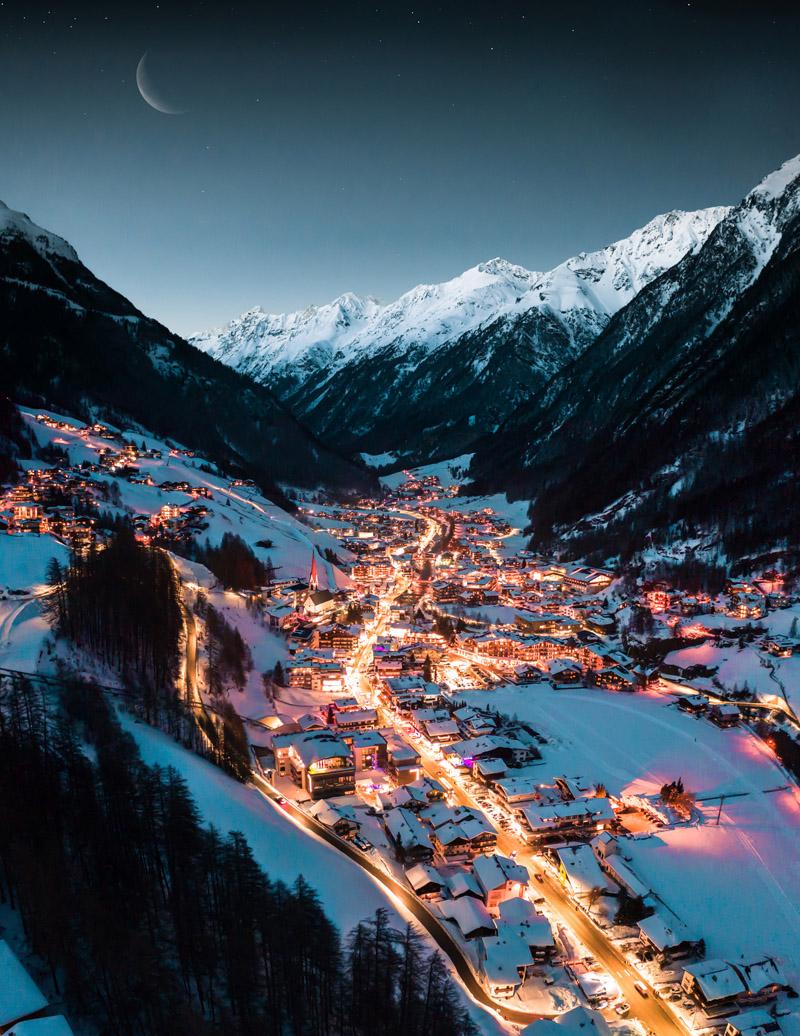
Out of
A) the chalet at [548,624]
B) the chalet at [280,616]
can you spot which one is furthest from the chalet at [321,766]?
the chalet at [548,624]

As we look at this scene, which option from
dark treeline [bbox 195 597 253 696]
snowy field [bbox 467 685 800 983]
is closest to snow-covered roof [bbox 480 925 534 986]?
snowy field [bbox 467 685 800 983]

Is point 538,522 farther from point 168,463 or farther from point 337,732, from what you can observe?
point 337,732

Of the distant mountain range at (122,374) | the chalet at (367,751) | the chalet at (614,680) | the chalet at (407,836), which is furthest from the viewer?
the distant mountain range at (122,374)

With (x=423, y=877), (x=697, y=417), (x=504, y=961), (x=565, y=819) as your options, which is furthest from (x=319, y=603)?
(x=697, y=417)

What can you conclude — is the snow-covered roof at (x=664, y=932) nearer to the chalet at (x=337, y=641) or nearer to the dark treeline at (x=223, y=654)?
the dark treeline at (x=223, y=654)

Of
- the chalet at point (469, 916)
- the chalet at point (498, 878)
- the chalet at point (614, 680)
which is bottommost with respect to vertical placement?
the chalet at point (469, 916)

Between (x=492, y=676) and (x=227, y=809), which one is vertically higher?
(x=492, y=676)

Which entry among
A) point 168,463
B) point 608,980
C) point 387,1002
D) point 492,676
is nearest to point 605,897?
point 608,980
